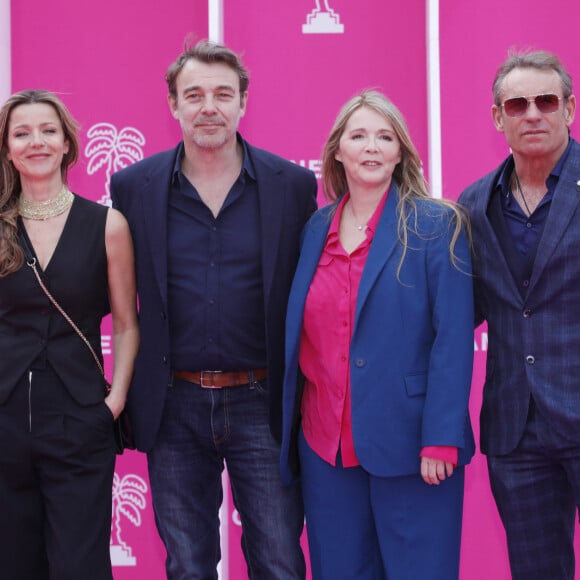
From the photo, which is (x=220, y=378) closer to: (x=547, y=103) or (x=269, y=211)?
(x=269, y=211)

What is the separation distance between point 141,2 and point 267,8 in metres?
0.58

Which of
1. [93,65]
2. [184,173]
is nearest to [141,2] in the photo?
[93,65]

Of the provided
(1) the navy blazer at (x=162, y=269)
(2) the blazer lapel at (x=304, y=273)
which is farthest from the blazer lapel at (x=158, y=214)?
(2) the blazer lapel at (x=304, y=273)

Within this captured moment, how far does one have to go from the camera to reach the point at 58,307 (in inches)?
92.7

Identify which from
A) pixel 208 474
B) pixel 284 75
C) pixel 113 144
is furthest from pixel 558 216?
pixel 113 144

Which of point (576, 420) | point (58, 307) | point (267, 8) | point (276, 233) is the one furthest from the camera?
point (267, 8)

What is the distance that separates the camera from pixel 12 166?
98.5 inches

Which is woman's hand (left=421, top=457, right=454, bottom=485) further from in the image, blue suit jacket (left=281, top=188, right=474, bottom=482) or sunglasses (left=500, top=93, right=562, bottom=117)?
sunglasses (left=500, top=93, right=562, bottom=117)

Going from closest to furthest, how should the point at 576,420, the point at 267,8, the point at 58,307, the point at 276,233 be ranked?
the point at 576,420
the point at 58,307
the point at 276,233
the point at 267,8

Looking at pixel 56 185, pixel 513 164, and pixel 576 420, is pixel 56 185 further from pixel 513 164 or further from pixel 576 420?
pixel 576 420

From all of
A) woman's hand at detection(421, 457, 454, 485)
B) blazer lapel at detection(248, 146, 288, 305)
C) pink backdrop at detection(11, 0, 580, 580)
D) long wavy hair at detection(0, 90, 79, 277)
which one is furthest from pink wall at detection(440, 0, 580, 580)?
long wavy hair at detection(0, 90, 79, 277)

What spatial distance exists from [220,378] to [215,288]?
0.89ft

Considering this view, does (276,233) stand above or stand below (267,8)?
below

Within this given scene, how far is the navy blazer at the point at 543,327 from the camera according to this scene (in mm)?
2230
